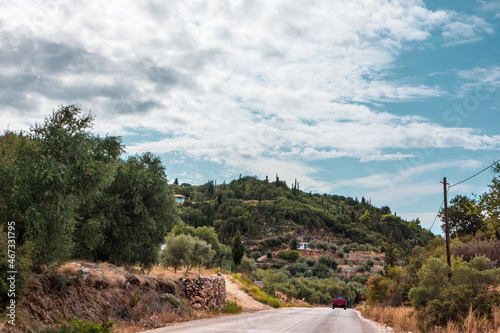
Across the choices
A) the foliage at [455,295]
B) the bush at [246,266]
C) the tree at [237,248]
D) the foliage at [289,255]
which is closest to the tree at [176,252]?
the tree at [237,248]

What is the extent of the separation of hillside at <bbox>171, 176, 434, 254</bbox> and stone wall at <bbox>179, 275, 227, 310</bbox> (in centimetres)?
8597

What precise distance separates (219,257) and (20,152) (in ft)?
169

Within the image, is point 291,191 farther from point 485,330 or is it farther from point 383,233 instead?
point 485,330

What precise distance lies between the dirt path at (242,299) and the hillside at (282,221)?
7412 centimetres

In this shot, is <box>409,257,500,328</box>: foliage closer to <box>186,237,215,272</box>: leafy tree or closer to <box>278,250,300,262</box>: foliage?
<box>186,237,215,272</box>: leafy tree

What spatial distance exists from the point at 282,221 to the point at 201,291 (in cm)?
12634

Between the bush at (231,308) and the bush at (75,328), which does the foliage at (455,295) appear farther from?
the bush at (231,308)

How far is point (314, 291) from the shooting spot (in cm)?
7275

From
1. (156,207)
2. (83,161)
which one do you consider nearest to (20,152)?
(83,161)

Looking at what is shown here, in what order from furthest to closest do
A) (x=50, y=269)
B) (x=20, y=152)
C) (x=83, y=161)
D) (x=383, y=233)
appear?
(x=383, y=233)
(x=83, y=161)
(x=20, y=152)
(x=50, y=269)

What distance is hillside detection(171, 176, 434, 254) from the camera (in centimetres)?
13000

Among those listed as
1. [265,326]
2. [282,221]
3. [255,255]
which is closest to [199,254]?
[265,326]

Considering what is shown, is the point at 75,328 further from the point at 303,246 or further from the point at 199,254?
the point at 303,246

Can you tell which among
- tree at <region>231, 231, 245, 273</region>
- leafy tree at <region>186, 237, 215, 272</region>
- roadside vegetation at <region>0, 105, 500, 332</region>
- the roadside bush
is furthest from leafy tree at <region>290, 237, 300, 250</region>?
the roadside bush
